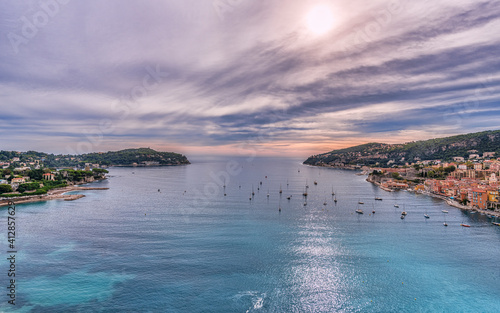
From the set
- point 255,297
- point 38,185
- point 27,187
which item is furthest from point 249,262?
point 38,185

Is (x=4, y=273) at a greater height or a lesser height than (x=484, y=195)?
lesser

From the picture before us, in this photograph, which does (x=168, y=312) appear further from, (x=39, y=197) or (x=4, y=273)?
(x=39, y=197)

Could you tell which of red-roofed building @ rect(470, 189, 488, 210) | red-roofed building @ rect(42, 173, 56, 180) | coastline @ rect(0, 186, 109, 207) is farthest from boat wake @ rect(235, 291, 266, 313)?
red-roofed building @ rect(42, 173, 56, 180)

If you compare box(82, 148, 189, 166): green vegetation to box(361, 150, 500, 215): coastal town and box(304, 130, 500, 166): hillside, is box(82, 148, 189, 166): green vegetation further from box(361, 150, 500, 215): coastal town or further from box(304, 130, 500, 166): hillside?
box(361, 150, 500, 215): coastal town

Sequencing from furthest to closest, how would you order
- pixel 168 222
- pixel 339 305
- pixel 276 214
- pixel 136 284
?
pixel 276 214 → pixel 168 222 → pixel 136 284 → pixel 339 305

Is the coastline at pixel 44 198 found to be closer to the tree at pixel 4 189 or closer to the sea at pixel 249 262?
the tree at pixel 4 189

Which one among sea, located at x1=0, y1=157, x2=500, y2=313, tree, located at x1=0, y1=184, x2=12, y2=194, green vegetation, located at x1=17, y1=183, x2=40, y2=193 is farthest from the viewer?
green vegetation, located at x1=17, y1=183, x2=40, y2=193

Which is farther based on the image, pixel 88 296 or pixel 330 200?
pixel 330 200

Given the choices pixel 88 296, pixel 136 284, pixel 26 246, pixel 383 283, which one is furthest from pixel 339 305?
pixel 26 246
